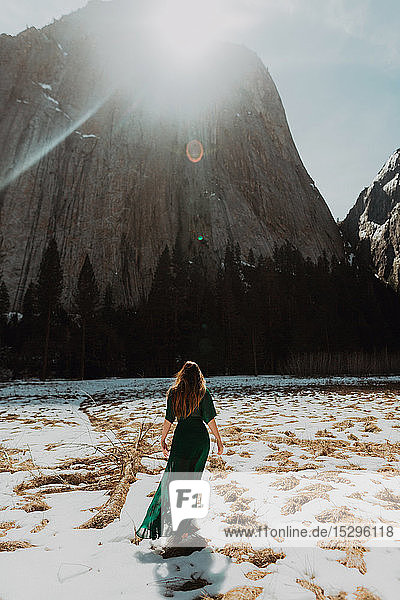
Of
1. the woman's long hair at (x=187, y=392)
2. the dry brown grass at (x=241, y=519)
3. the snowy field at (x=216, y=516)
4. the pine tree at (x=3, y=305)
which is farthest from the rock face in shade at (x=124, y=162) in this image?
the dry brown grass at (x=241, y=519)

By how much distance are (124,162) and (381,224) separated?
6044 centimetres

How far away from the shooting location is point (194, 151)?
56.2 meters

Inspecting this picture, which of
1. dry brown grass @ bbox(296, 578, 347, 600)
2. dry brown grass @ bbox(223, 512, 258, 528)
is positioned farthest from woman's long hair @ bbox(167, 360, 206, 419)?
dry brown grass @ bbox(296, 578, 347, 600)

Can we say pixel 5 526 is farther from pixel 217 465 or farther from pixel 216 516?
pixel 217 465

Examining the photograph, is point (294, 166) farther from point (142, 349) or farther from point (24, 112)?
point (142, 349)

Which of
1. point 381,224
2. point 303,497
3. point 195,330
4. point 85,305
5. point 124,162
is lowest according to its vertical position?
point 303,497

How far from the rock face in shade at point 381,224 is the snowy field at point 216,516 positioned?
229 feet

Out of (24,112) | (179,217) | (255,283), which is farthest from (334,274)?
(24,112)

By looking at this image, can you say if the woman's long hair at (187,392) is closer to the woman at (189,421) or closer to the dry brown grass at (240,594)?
the woman at (189,421)

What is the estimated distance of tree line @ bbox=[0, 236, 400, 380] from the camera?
31906 millimetres

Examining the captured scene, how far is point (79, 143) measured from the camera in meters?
50.4

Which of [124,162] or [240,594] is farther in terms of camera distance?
[124,162]

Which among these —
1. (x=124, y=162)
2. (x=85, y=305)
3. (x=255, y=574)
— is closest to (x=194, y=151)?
(x=124, y=162)

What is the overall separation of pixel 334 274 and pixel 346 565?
49820mm
